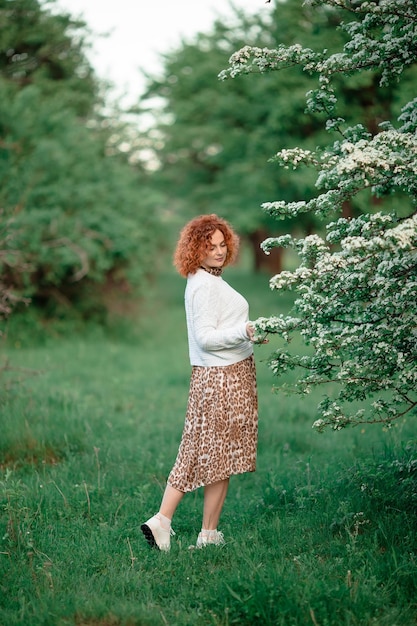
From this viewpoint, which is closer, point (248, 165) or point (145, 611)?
point (145, 611)

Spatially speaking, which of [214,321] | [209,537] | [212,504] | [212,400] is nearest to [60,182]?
[214,321]

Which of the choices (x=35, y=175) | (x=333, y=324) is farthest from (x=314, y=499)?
(x=35, y=175)

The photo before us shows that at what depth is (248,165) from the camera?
21188 mm

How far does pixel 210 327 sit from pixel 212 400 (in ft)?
1.60

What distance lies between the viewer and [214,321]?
479cm

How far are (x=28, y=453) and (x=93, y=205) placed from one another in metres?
9.76

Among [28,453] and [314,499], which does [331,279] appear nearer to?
[314,499]

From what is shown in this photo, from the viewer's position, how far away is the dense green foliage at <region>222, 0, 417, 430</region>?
3.97 m

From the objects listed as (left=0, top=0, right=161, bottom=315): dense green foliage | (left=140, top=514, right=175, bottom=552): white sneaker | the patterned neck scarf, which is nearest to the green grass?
(left=140, top=514, right=175, bottom=552): white sneaker

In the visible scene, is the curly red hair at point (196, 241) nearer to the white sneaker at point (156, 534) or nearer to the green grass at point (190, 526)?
the green grass at point (190, 526)

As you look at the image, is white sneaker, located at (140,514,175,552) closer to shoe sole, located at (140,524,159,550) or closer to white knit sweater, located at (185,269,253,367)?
shoe sole, located at (140,524,159,550)

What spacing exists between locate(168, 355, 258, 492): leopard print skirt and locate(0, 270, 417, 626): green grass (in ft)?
1.50

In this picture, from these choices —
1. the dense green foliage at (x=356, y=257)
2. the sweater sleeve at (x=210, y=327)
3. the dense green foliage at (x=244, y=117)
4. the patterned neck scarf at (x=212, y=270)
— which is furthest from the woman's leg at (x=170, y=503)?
the dense green foliage at (x=244, y=117)

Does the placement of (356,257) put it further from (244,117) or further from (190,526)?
(244,117)
